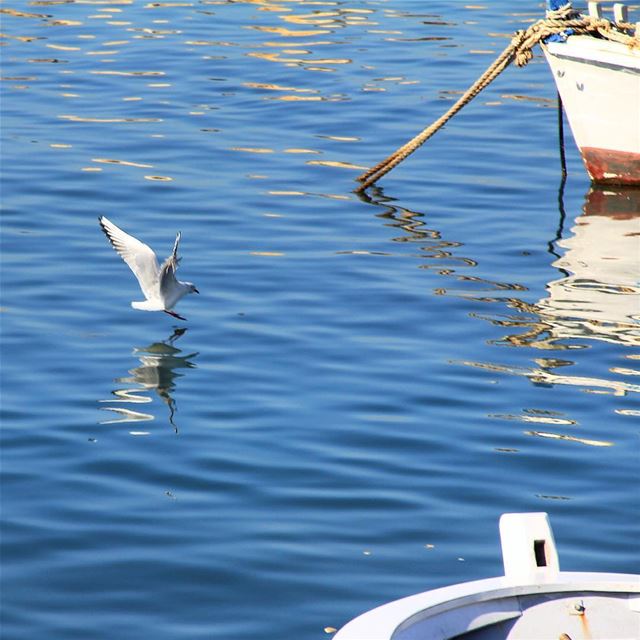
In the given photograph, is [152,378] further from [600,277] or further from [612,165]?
[612,165]

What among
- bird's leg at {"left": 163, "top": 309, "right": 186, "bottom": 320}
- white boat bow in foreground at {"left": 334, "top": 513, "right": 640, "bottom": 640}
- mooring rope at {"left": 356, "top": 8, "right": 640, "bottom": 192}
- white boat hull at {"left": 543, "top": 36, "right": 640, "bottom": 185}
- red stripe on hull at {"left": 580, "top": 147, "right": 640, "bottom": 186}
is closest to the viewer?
white boat bow in foreground at {"left": 334, "top": 513, "right": 640, "bottom": 640}

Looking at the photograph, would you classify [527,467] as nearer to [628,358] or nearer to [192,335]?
[628,358]

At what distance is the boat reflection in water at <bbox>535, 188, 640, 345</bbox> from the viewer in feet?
31.1

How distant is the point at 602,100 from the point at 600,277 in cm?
277

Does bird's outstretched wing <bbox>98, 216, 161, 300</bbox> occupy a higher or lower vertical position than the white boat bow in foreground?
lower

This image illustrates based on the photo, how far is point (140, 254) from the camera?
9523mm

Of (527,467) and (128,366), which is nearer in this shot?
(527,467)

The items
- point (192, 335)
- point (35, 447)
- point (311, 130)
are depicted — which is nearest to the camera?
point (35, 447)

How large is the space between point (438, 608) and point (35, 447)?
13.2ft

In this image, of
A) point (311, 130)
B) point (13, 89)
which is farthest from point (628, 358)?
point (13, 89)

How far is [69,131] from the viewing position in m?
15.7

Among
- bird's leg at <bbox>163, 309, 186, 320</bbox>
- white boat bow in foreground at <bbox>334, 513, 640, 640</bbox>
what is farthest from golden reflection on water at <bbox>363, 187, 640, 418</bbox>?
white boat bow in foreground at <bbox>334, 513, 640, 640</bbox>

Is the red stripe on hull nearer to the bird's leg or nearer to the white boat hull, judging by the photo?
the white boat hull

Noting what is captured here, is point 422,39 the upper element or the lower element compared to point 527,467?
upper
